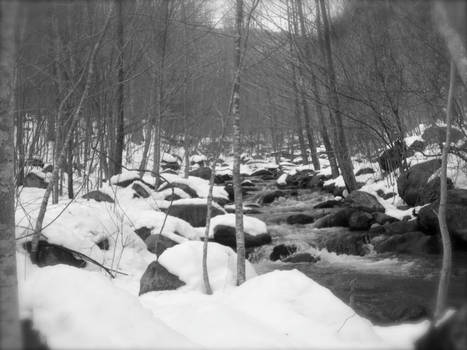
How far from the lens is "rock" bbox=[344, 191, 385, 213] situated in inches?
376

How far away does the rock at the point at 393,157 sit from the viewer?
34.2ft

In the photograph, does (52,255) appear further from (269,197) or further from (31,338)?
(269,197)

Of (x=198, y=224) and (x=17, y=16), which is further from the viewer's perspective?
(x=198, y=224)

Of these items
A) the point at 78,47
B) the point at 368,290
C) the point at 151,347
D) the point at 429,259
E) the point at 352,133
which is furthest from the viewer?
the point at 352,133

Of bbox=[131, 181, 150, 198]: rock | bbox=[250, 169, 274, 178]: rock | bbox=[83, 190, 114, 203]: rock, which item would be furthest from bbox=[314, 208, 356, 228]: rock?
bbox=[250, 169, 274, 178]: rock

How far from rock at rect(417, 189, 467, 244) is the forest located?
1.2 inches

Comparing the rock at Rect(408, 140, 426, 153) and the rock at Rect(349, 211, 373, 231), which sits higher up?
the rock at Rect(408, 140, 426, 153)

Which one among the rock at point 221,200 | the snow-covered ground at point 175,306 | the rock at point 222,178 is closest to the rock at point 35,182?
the rock at point 221,200

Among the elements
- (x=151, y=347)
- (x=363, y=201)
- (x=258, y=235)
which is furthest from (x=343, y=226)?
(x=151, y=347)

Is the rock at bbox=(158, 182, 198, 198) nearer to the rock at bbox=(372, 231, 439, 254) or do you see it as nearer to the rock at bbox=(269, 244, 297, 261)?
the rock at bbox=(269, 244, 297, 261)

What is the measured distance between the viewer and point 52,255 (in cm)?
492

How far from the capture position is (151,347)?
1366 millimetres

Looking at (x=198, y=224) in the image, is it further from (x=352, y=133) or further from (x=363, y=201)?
(x=352, y=133)

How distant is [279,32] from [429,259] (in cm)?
607
